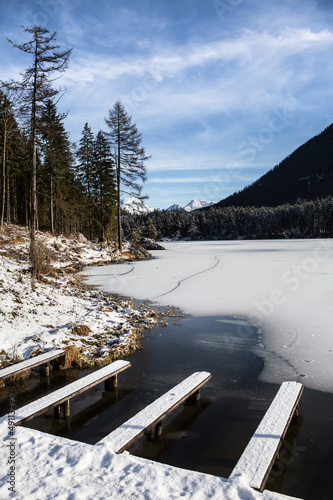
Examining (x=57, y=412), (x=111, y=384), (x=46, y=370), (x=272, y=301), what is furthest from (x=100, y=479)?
(x=272, y=301)

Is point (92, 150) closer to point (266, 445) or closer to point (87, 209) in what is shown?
point (87, 209)

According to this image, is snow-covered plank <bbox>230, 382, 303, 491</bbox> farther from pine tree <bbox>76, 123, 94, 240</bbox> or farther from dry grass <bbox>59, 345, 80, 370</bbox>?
pine tree <bbox>76, 123, 94, 240</bbox>

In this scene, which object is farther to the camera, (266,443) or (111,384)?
(111,384)

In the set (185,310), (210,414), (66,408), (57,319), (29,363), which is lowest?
(210,414)

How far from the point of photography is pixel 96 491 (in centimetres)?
259

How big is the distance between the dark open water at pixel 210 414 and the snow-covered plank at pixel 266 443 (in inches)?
12.3

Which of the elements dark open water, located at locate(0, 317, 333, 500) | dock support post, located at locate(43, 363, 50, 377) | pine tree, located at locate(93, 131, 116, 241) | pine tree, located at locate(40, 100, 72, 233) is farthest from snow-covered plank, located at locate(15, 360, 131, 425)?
pine tree, located at locate(93, 131, 116, 241)

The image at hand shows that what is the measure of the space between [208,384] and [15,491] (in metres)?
3.09

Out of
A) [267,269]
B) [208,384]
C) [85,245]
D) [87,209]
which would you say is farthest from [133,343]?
[87,209]

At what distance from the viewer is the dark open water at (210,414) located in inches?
125

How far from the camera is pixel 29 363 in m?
5.18

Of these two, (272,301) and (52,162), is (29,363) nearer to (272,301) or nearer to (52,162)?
(272,301)

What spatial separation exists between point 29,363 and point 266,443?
12.7 feet

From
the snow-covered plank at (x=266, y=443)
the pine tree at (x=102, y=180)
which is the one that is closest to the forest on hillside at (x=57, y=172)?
the pine tree at (x=102, y=180)
